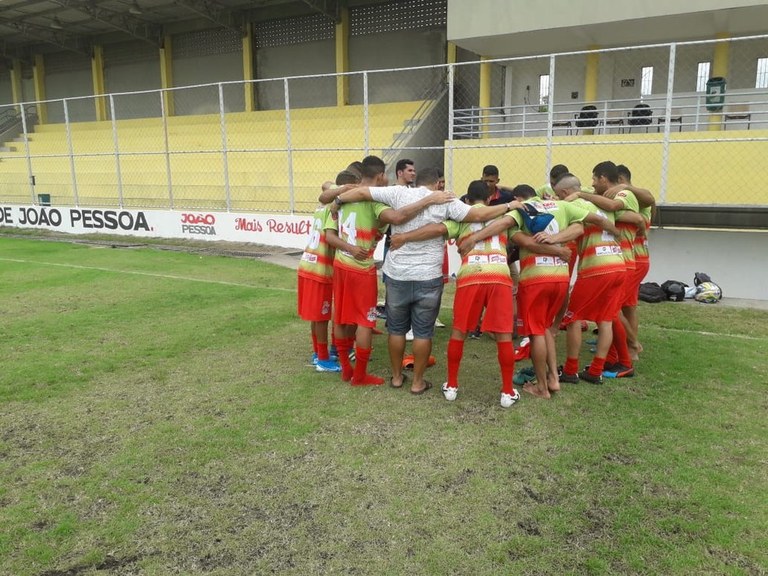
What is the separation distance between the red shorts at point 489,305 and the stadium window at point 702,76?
12192mm

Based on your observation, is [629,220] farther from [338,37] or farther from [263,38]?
[263,38]

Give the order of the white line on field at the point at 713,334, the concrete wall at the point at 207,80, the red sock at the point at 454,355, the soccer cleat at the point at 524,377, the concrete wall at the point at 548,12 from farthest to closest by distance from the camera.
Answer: the concrete wall at the point at 207,80, the concrete wall at the point at 548,12, the white line on field at the point at 713,334, the soccer cleat at the point at 524,377, the red sock at the point at 454,355

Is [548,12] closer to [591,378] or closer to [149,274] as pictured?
[149,274]

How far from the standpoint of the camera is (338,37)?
1927cm

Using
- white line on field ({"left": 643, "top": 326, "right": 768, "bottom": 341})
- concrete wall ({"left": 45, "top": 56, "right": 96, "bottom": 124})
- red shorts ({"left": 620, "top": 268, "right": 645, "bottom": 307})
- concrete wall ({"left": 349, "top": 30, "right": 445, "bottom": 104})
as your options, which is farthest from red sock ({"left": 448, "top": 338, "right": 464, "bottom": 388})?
concrete wall ({"left": 45, "top": 56, "right": 96, "bottom": 124})

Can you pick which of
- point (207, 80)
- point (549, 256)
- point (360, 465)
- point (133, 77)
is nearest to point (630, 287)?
point (549, 256)

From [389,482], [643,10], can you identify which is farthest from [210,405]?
[643,10]

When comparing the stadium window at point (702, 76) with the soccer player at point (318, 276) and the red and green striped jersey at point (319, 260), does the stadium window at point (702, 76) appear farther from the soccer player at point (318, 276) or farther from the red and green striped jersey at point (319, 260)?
the red and green striped jersey at point (319, 260)

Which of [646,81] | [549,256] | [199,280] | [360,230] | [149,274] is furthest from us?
[646,81]

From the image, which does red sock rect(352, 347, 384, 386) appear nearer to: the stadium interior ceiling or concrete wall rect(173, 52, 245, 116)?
the stadium interior ceiling

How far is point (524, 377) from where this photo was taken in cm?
510

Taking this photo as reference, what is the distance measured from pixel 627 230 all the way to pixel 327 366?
109 inches

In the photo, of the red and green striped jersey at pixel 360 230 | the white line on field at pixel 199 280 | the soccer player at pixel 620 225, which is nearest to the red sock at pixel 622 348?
the soccer player at pixel 620 225

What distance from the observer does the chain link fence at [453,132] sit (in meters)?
10.6
